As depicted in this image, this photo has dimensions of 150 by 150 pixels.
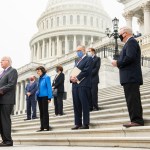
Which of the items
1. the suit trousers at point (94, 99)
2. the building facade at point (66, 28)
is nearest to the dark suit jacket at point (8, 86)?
the suit trousers at point (94, 99)

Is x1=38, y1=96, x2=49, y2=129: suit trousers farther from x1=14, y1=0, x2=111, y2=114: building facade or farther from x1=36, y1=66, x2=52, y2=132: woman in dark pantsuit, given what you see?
x1=14, y1=0, x2=111, y2=114: building facade

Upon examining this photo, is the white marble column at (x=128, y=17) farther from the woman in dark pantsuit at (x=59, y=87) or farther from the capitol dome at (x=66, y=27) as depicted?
the capitol dome at (x=66, y=27)

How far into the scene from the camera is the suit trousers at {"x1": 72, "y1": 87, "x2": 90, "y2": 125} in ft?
27.3

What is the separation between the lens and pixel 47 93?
9836 millimetres

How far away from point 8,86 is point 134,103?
2888 millimetres

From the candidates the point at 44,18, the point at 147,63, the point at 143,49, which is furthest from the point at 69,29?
the point at 147,63

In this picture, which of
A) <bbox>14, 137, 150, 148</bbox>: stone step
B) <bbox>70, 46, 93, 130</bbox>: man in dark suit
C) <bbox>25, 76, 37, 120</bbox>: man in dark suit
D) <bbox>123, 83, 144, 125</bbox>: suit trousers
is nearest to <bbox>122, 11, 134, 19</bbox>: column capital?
<bbox>25, 76, 37, 120</bbox>: man in dark suit

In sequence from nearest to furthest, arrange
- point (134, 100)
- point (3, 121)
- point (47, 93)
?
point (134, 100)
point (3, 121)
point (47, 93)

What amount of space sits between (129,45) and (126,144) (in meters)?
2.15

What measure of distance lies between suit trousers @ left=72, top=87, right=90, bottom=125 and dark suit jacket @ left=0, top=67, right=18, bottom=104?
5.04 feet

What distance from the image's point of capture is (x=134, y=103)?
7090 mm

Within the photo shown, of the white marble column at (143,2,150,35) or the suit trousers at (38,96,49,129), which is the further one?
the white marble column at (143,2,150,35)

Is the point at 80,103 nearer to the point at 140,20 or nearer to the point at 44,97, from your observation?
the point at 44,97

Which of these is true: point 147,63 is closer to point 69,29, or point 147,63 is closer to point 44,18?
point 69,29
